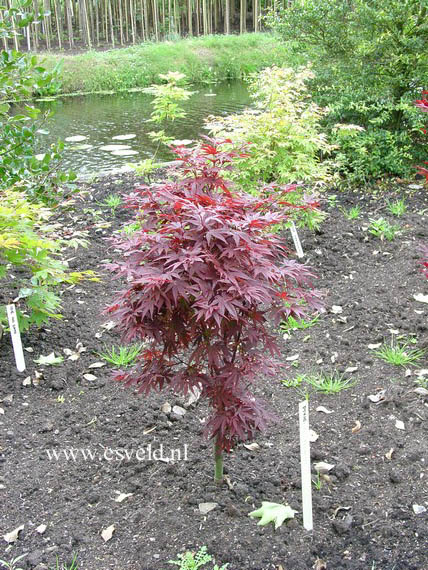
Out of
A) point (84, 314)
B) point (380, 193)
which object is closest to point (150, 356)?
point (84, 314)

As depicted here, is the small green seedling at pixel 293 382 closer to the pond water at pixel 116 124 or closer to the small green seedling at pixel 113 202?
the small green seedling at pixel 113 202

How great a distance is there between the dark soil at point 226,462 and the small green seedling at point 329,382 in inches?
1.4

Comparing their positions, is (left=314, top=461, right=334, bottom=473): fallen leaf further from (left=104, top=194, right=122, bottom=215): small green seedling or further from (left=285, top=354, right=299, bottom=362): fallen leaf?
(left=104, top=194, right=122, bottom=215): small green seedling

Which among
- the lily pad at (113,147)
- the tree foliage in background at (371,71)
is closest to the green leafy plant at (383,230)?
the tree foliage in background at (371,71)

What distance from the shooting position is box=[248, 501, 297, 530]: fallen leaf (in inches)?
92.7

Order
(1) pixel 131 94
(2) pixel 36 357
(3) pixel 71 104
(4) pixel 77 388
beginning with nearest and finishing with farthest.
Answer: (4) pixel 77 388 < (2) pixel 36 357 < (3) pixel 71 104 < (1) pixel 131 94

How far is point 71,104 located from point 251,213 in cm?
1135

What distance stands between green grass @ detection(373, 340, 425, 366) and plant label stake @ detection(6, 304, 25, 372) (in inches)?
76.2

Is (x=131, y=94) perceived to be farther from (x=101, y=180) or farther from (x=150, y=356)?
(x=150, y=356)

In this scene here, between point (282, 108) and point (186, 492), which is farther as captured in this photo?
point (282, 108)

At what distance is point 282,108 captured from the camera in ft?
14.8

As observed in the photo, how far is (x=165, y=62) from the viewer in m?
15.5

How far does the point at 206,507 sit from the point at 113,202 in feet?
12.2

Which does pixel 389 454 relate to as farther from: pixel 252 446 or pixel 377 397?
pixel 252 446
